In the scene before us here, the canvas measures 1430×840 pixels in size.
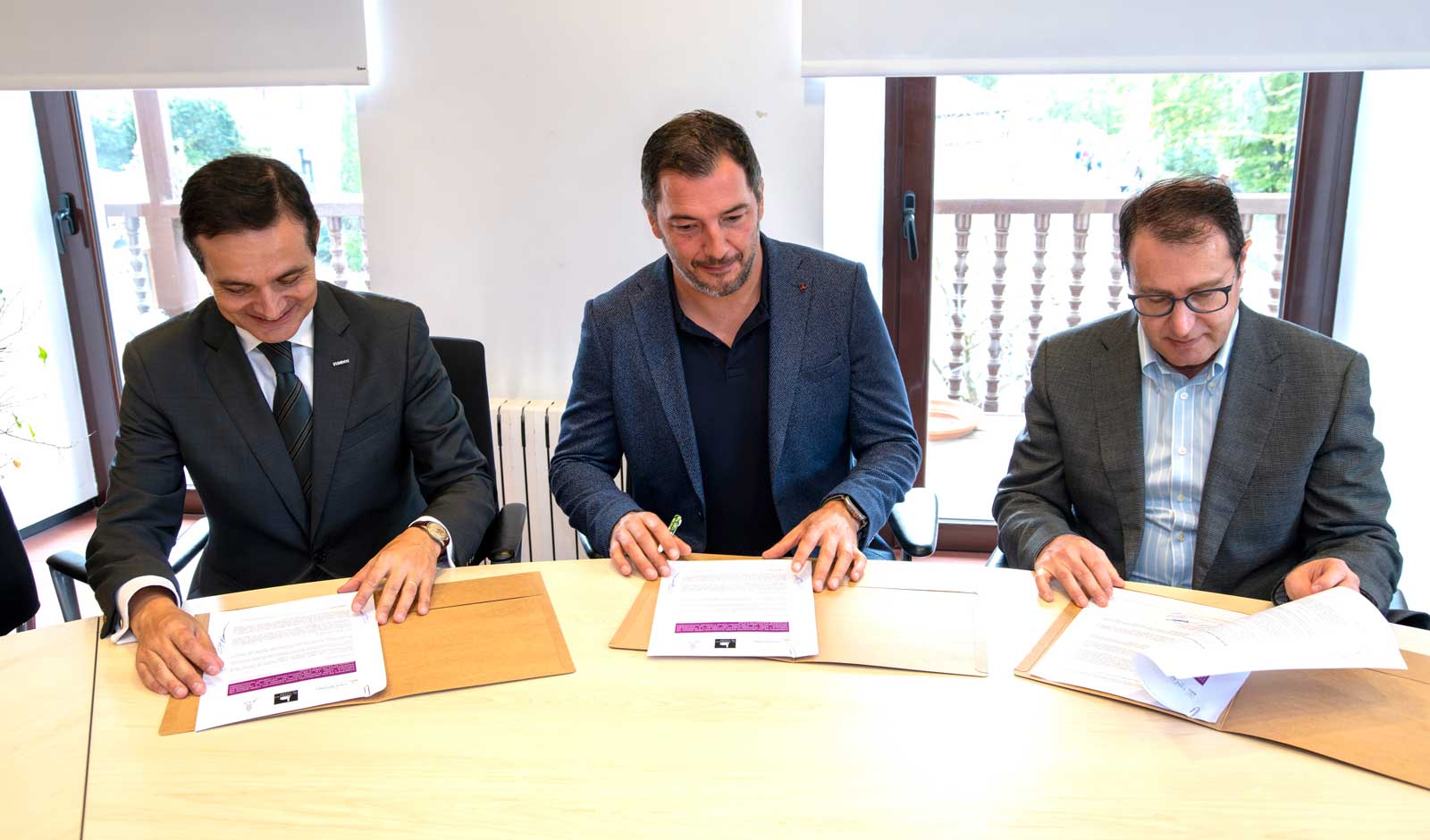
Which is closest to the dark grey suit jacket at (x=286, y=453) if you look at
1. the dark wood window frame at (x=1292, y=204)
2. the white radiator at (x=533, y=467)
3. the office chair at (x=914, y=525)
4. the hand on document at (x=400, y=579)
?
the hand on document at (x=400, y=579)

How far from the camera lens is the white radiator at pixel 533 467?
2.93 metres

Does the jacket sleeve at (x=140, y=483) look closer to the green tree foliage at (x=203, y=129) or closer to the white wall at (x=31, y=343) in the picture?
the green tree foliage at (x=203, y=129)

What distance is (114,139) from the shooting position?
3441mm

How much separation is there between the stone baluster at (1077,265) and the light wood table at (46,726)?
274 centimetres

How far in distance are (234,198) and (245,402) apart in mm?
362

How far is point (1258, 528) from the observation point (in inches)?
65.6

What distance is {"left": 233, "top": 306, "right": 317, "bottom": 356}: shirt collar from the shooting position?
1.79 meters

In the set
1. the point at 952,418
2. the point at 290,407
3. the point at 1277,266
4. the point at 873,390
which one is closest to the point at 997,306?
the point at 952,418

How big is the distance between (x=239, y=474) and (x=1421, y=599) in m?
2.95

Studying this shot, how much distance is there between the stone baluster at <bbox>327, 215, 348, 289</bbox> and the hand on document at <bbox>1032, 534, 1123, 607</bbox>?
266cm

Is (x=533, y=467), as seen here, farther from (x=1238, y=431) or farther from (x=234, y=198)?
(x=1238, y=431)

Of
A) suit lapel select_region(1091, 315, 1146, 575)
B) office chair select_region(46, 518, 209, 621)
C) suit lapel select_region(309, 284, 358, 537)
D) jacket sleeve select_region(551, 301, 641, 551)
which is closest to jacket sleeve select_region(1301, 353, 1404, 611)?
suit lapel select_region(1091, 315, 1146, 575)

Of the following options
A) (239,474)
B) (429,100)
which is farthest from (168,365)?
(429,100)

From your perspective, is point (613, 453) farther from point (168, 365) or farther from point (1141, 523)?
point (1141, 523)
